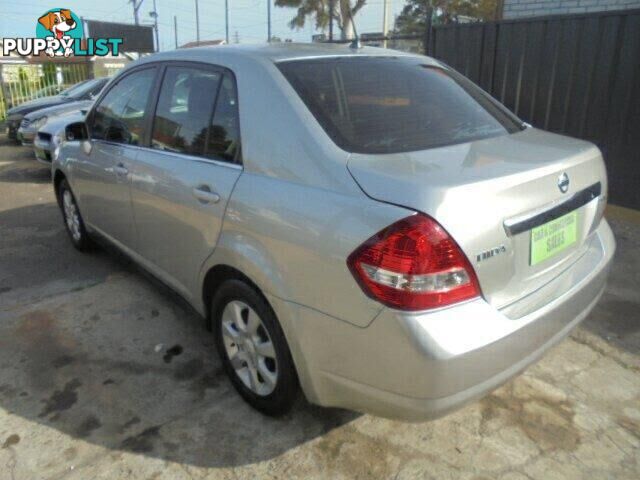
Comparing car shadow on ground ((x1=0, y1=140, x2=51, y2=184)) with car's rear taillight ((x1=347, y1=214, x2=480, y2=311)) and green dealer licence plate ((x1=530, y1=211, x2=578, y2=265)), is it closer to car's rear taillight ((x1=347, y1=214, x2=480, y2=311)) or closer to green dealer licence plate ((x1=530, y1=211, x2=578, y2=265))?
car's rear taillight ((x1=347, y1=214, x2=480, y2=311))

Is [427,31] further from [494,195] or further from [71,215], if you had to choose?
[494,195]

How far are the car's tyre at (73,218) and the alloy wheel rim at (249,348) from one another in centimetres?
247

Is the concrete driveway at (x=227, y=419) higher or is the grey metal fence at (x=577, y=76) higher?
the grey metal fence at (x=577, y=76)

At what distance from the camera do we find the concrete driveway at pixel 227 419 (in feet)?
7.44

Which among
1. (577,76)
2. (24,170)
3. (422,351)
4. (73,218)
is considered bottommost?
(24,170)

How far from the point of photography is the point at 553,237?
2.08 metres

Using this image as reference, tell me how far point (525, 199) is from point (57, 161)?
4033mm

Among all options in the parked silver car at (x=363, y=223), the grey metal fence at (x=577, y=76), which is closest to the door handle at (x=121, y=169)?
the parked silver car at (x=363, y=223)

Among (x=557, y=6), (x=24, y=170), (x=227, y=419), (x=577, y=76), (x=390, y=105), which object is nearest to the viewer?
(x=390, y=105)

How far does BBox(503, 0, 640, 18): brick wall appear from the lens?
6.82m

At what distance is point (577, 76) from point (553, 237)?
4.07 metres

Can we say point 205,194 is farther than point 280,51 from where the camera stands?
No

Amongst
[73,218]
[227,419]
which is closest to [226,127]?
[227,419]
